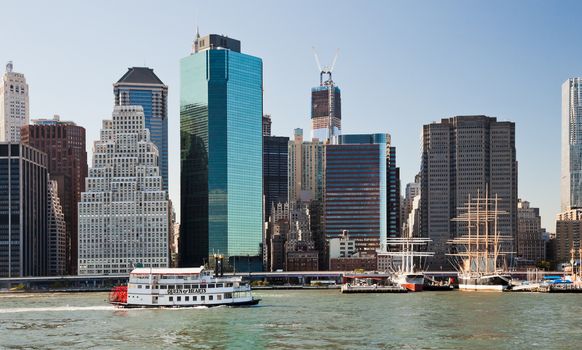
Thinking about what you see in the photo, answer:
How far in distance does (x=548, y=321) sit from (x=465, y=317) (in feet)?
45.5

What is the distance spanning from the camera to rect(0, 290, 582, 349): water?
116750 mm

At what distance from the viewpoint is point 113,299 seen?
606 ft

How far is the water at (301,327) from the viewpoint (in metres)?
117

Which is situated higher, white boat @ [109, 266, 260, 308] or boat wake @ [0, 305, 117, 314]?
white boat @ [109, 266, 260, 308]

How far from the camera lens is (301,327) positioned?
13575cm

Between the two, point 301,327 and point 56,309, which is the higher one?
point 301,327

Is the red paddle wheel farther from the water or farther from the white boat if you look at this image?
the water

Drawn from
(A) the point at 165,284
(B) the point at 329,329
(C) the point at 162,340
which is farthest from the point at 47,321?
(B) the point at 329,329

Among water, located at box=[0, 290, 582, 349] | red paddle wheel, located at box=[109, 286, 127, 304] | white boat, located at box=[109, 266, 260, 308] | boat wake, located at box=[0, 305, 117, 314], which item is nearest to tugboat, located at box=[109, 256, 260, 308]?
white boat, located at box=[109, 266, 260, 308]

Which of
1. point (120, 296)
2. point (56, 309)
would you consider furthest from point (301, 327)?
point (56, 309)

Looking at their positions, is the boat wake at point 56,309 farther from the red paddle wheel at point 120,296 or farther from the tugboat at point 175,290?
the tugboat at point 175,290

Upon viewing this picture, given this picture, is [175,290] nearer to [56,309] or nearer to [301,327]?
[56,309]

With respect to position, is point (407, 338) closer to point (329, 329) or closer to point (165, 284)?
point (329, 329)

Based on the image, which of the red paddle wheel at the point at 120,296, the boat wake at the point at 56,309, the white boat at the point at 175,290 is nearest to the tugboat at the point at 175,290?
the white boat at the point at 175,290
